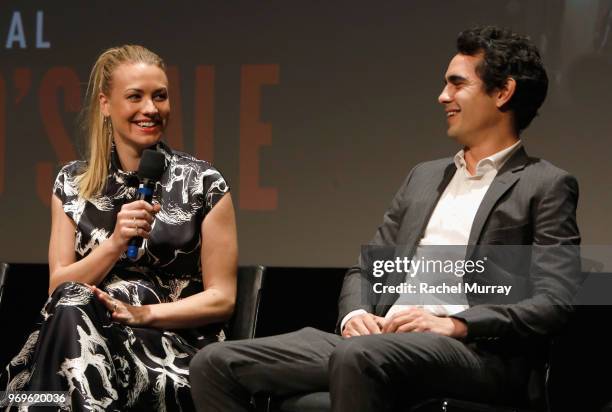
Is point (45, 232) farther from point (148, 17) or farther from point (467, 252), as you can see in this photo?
point (467, 252)

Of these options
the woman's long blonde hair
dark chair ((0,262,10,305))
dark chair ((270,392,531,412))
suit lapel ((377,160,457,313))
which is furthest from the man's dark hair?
dark chair ((0,262,10,305))

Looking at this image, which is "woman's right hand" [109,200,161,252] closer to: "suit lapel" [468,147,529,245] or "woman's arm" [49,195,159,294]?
"woman's arm" [49,195,159,294]

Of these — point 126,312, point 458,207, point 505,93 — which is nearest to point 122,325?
point 126,312

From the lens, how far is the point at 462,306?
2.74 metres

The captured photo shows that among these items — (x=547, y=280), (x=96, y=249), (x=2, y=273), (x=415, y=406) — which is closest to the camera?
(x=415, y=406)

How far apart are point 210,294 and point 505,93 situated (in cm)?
105

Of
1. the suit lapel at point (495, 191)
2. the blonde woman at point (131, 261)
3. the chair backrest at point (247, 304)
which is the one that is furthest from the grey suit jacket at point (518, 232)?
the blonde woman at point (131, 261)

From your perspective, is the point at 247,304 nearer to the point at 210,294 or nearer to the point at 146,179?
the point at 210,294

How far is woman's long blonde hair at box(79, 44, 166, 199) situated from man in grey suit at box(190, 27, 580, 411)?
806 mm

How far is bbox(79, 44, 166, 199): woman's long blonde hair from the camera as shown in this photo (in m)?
3.15

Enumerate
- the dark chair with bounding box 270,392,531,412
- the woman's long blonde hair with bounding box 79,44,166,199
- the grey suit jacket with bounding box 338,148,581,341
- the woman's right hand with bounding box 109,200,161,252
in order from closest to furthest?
the dark chair with bounding box 270,392,531,412
the grey suit jacket with bounding box 338,148,581,341
the woman's right hand with bounding box 109,200,161,252
the woman's long blonde hair with bounding box 79,44,166,199

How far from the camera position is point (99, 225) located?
3088 millimetres

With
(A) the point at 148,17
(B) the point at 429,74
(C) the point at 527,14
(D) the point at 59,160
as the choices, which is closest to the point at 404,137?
(B) the point at 429,74

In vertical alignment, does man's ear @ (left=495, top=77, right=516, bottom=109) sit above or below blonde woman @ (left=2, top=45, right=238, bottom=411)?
above
